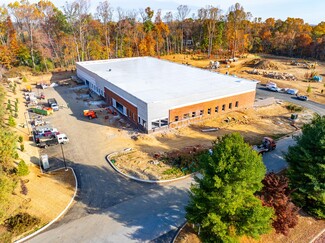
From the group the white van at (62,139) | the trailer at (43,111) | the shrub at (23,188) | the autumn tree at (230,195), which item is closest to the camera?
the autumn tree at (230,195)

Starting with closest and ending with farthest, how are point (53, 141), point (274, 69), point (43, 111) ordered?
1. point (53, 141)
2. point (43, 111)
3. point (274, 69)

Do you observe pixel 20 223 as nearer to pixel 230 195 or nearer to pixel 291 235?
pixel 230 195

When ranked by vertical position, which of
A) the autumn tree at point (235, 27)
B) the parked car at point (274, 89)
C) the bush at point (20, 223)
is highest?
the autumn tree at point (235, 27)

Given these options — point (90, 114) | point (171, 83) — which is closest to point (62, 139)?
point (90, 114)

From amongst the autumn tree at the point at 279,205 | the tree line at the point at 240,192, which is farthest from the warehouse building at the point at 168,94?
the autumn tree at the point at 279,205

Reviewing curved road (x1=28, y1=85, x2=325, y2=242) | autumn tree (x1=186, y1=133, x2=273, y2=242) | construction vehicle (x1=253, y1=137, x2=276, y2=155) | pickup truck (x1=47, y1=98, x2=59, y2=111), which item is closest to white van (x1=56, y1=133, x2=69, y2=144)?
curved road (x1=28, y1=85, x2=325, y2=242)

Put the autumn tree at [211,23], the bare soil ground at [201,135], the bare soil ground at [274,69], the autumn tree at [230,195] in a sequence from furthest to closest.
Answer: the autumn tree at [211,23]
the bare soil ground at [274,69]
the bare soil ground at [201,135]
the autumn tree at [230,195]

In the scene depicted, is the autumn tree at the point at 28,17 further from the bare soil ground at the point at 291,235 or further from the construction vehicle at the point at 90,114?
the bare soil ground at the point at 291,235
